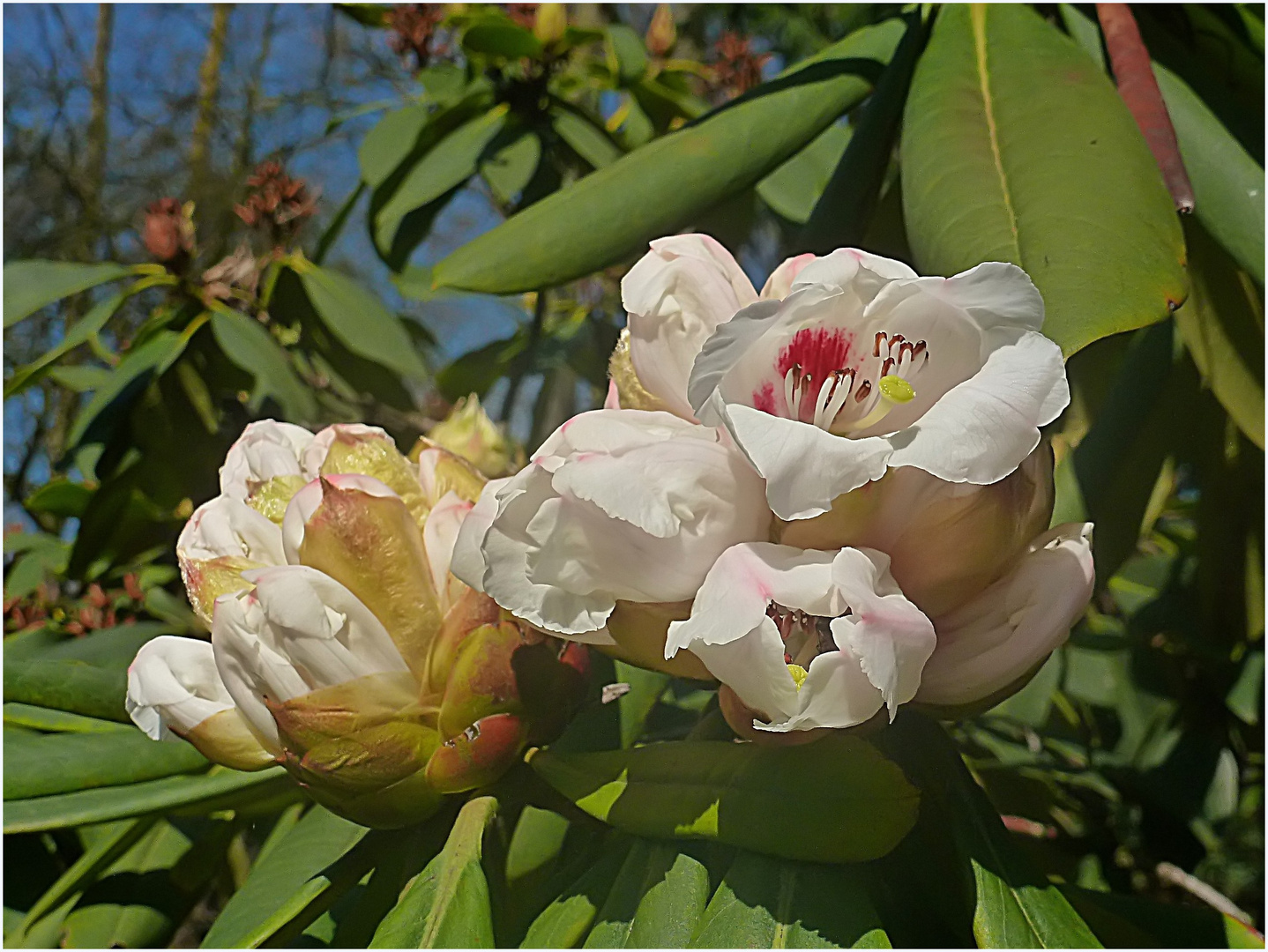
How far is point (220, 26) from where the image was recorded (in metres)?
3.40

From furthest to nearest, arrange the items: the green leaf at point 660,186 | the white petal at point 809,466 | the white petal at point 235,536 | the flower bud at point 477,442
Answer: the flower bud at point 477,442 < the green leaf at point 660,186 < the white petal at point 235,536 < the white petal at point 809,466

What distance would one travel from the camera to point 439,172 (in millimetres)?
1350

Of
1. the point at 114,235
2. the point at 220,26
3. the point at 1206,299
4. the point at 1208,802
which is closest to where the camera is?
the point at 1206,299

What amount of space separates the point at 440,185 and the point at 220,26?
102 inches

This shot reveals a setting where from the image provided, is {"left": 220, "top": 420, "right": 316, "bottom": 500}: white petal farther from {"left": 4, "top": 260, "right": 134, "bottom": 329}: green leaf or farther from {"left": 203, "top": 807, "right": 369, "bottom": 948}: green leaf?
{"left": 4, "top": 260, "right": 134, "bottom": 329}: green leaf

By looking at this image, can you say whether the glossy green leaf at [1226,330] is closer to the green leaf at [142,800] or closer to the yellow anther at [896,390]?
the yellow anther at [896,390]

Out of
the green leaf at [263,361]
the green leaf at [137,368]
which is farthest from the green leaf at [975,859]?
the green leaf at [137,368]

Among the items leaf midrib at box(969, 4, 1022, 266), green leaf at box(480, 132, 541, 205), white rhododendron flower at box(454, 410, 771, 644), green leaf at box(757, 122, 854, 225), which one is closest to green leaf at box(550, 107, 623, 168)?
green leaf at box(480, 132, 541, 205)

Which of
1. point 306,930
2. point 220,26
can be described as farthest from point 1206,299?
point 220,26

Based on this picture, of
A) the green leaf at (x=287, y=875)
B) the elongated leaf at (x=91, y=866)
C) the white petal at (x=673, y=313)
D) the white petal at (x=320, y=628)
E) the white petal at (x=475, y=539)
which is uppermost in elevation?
the white petal at (x=673, y=313)

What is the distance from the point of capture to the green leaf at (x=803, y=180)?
1105 mm

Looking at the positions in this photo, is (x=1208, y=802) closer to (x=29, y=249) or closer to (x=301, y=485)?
(x=301, y=485)

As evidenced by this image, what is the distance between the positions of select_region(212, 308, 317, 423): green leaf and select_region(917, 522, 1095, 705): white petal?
1093 mm

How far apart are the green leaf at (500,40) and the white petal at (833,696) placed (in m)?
1.16
